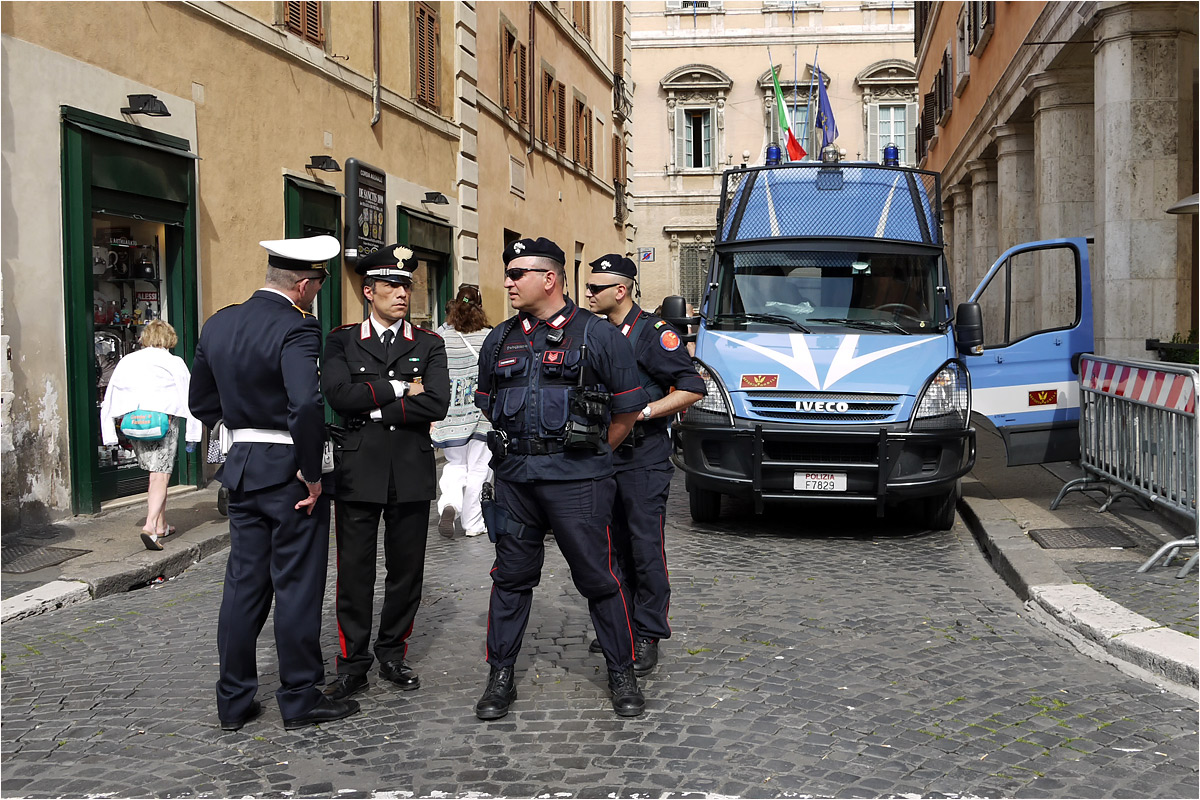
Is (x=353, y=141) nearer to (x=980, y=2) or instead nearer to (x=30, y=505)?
(x=30, y=505)

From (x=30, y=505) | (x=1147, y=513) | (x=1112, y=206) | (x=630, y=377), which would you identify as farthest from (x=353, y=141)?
(x=630, y=377)

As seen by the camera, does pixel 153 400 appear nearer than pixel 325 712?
No

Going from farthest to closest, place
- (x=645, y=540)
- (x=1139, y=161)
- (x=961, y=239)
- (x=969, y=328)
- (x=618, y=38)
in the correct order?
(x=618, y=38), (x=961, y=239), (x=1139, y=161), (x=969, y=328), (x=645, y=540)

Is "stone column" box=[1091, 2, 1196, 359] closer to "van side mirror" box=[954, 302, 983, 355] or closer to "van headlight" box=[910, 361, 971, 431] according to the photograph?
"van side mirror" box=[954, 302, 983, 355]

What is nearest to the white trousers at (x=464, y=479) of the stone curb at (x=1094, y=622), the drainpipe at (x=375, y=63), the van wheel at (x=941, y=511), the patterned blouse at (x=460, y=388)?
the patterned blouse at (x=460, y=388)

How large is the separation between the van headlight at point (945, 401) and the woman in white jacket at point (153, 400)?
4.95 meters

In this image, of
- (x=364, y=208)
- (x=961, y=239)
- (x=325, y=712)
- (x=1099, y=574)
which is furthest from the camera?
(x=961, y=239)

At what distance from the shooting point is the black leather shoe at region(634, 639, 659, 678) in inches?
202

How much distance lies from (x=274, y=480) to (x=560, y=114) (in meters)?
22.5

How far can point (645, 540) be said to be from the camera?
528cm

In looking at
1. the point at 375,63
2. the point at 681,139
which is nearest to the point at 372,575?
the point at 375,63

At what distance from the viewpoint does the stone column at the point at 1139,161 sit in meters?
11.7

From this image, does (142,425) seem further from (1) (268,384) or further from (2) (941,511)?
(2) (941,511)

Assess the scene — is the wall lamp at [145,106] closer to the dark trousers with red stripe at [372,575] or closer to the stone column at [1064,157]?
the dark trousers with red stripe at [372,575]
